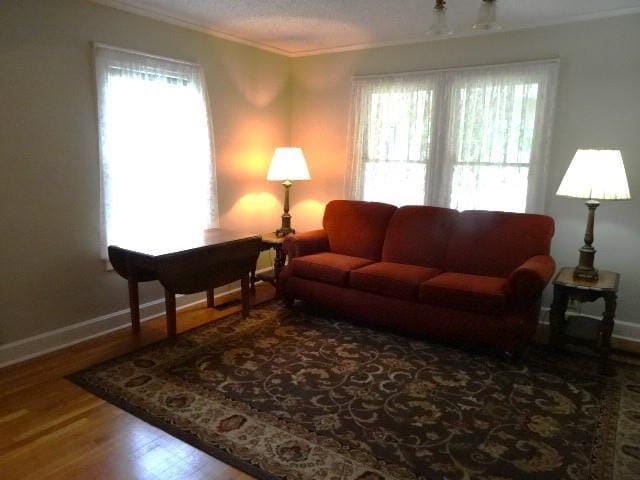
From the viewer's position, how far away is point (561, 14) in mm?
3277

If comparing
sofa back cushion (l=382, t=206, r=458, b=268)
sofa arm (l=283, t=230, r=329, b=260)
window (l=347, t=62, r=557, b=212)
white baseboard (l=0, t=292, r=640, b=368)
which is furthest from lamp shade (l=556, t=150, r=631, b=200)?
sofa arm (l=283, t=230, r=329, b=260)

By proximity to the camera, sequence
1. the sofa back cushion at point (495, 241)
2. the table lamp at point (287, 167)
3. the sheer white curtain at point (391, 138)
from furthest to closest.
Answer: the table lamp at point (287, 167), the sheer white curtain at point (391, 138), the sofa back cushion at point (495, 241)

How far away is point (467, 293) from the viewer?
302 cm

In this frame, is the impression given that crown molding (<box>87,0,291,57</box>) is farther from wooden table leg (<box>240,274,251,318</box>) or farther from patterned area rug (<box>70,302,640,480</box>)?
patterned area rug (<box>70,302,640,480</box>)

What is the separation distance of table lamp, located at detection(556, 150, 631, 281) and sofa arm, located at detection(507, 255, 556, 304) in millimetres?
333

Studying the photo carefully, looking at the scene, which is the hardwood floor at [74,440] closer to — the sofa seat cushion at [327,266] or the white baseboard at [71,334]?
the white baseboard at [71,334]

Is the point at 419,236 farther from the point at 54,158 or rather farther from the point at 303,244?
the point at 54,158

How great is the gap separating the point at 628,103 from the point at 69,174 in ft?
12.7

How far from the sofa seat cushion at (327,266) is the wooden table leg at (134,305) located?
1222mm

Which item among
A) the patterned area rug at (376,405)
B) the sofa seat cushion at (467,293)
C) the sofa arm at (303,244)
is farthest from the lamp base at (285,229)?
the sofa seat cushion at (467,293)

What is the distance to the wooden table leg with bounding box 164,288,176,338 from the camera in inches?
122

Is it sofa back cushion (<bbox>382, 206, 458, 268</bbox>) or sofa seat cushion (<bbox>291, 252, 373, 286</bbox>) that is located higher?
sofa back cushion (<bbox>382, 206, 458, 268</bbox>)

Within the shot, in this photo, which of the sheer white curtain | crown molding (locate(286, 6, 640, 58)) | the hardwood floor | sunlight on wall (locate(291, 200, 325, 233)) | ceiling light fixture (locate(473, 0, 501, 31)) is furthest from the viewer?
sunlight on wall (locate(291, 200, 325, 233))

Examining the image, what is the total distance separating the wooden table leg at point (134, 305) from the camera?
326cm
